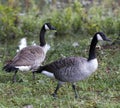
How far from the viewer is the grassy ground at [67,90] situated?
27.4 ft

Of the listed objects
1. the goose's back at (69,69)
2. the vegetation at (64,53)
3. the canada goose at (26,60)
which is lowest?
the vegetation at (64,53)

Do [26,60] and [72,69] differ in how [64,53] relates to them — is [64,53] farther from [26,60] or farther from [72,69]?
[72,69]

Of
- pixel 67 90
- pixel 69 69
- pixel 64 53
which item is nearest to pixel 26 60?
pixel 67 90

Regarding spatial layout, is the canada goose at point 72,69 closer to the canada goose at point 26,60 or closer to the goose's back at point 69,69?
the goose's back at point 69,69

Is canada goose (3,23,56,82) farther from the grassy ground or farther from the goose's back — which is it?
the goose's back

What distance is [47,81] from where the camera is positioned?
33.8ft

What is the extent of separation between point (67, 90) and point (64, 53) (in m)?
3.56

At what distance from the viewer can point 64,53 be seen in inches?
513

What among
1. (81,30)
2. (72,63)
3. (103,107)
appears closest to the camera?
(103,107)

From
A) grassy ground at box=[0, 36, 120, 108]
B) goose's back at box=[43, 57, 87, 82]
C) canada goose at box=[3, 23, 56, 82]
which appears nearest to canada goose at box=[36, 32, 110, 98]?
goose's back at box=[43, 57, 87, 82]

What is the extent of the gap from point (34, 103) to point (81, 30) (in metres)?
10.0

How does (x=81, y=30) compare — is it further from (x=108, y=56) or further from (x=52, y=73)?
(x=52, y=73)

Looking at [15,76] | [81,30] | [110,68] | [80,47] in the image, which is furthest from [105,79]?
[81,30]

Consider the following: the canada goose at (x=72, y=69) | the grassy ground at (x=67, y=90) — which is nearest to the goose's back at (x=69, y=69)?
the canada goose at (x=72, y=69)
